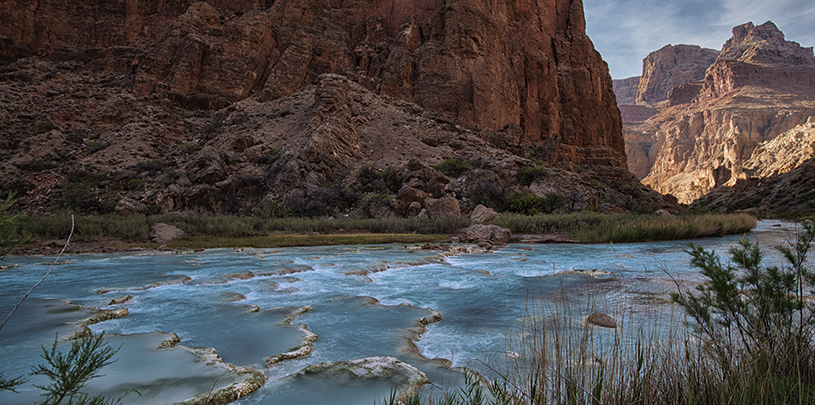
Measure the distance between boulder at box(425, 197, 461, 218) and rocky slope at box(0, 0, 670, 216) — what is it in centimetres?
12

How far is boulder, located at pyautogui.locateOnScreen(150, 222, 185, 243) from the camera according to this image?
12.2 meters

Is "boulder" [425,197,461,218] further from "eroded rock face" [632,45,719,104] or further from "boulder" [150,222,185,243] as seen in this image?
"eroded rock face" [632,45,719,104]

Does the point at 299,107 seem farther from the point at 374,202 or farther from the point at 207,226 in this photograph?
the point at 207,226

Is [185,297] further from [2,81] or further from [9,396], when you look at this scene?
[2,81]

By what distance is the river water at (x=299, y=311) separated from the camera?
2742 millimetres

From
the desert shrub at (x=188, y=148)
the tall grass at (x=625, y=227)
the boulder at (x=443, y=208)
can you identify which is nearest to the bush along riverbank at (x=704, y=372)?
the tall grass at (x=625, y=227)

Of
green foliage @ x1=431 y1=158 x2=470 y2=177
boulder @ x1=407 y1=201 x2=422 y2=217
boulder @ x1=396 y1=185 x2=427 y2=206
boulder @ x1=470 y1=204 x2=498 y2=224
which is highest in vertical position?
green foliage @ x1=431 y1=158 x2=470 y2=177

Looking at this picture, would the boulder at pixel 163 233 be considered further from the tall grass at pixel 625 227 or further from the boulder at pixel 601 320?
the boulder at pixel 601 320

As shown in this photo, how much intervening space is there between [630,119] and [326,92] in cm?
18203

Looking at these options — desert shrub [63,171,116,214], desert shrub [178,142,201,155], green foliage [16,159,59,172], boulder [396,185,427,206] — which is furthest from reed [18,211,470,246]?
green foliage [16,159,59,172]

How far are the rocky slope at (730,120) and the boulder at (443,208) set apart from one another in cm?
6843

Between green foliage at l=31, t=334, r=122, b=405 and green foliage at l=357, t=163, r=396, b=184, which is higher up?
green foliage at l=357, t=163, r=396, b=184

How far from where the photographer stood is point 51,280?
636 centimetres

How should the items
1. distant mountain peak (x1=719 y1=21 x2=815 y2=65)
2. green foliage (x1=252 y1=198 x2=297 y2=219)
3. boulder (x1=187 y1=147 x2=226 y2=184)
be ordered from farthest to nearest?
1. distant mountain peak (x1=719 y1=21 x2=815 y2=65)
2. boulder (x1=187 y1=147 x2=226 y2=184)
3. green foliage (x1=252 y1=198 x2=297 y2=219)
